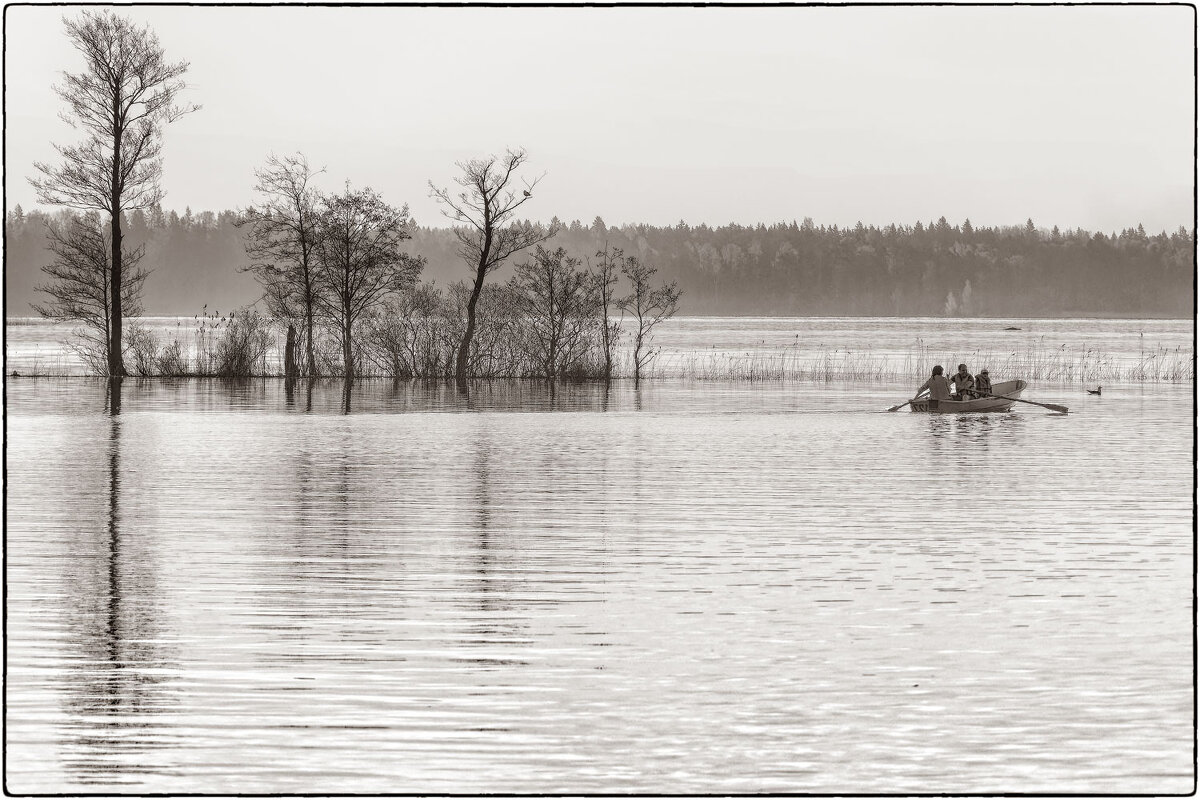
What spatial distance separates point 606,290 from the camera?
44469 millimetres

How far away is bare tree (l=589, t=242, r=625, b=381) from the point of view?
43531mm

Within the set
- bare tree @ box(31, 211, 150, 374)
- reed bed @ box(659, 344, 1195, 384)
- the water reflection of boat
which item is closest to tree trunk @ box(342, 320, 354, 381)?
bare tree @ box(31, 211, 150, 374)

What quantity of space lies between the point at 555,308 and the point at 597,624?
112 ft

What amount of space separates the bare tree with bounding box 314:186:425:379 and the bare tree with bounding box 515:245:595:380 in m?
3.43

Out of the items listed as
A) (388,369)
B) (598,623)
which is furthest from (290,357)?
(598,623)

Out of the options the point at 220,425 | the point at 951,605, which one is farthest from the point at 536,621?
the point at 220,425

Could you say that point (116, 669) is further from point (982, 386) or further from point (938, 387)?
point (982, 386)

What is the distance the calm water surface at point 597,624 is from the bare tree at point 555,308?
2314 cm

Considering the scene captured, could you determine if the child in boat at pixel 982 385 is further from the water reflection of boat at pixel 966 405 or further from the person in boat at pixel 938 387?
the person in boat at pixel 938 387

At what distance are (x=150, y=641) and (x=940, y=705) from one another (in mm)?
4642

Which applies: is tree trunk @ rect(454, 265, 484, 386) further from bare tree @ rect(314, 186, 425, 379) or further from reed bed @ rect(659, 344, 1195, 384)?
reed bed @ rect(659, 344, 1195, 384)

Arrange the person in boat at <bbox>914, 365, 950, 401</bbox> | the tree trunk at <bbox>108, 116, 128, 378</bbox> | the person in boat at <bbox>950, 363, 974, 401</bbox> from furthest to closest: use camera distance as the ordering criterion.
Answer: the tree trunk at <bbox>108, 116, 128, 378</bbox> → the person in boat at <bbox>950, 363, 974, 401</bbox> → the person in boat at <bbox>914, 365, 950, 401</bbox>

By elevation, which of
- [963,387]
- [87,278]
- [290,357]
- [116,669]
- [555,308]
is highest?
[87,278]

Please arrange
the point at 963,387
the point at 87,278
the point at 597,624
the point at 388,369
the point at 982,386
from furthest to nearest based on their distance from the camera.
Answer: the point at 388,369
the point at 87,278
the point at 982,386
the point at 963,387
the point at 597,624
